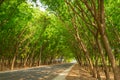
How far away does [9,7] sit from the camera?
34.8 metres

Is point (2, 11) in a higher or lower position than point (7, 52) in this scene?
higher

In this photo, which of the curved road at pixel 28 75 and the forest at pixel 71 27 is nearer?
the forest at pixel 71 27

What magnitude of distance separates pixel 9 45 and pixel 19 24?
381 inches

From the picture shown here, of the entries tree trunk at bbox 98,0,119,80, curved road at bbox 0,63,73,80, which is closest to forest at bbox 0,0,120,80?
tree trunk at bbox 98,0,119,80

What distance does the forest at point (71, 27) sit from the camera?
15.6m

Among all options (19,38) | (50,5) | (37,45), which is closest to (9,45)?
(19,38)

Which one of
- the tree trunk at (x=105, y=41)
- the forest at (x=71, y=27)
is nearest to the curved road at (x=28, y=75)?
the forest at (x=71, y=27)

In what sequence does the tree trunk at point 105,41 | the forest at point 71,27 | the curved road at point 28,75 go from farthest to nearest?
the curved road at point 28,75
the forest at point 71,27
the tree trunk at point 105,41

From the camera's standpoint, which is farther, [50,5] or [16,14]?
[16,14]

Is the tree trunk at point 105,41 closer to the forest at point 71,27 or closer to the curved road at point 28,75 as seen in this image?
the forest at point 71,27

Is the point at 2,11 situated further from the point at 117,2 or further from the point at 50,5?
the point at 117,2

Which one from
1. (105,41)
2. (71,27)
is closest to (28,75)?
(71,27)

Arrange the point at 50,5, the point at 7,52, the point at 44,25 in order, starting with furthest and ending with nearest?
1. the point at 44,25
2. the point at 7,52
3. the point at 50,5

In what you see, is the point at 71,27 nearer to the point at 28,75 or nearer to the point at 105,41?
the point at 28,75
